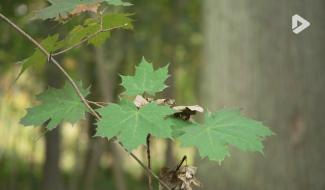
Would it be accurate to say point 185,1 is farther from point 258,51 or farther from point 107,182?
point 258,51

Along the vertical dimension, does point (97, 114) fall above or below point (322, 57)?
below

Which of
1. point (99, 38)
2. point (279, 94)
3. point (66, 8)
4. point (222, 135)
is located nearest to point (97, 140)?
point (279, 94)

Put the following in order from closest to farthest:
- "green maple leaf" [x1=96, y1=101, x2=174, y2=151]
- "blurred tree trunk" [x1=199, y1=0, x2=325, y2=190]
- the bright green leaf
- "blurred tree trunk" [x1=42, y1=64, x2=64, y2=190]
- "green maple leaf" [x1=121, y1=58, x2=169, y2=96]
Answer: "green maple leaf" [x1=96, y1=101, x2=174, y2=151]
"green maple leaf" [x1=121, y1=58, x2=169, y2=96]
the bright green leaf
"blurred tree trunk" [x1=199, y1=0, x2=325, y2=190]
"blurred tree trunk" [x1=42, y1=64, x2=64, y2=190]

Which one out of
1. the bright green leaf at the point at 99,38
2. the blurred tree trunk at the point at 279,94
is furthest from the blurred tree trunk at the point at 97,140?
the bright green leaf at the point at 99,38

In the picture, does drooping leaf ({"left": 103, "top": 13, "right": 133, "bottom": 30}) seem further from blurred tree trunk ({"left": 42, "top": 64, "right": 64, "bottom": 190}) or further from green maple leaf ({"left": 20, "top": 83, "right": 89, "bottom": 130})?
blurred tree trunk ({"left": 42, "top": 64, "right": 64, "bottom": 190})

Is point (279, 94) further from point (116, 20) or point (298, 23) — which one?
point (116, 20)

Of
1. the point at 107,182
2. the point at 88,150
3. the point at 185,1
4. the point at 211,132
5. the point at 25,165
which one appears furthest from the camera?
the point at 25,165

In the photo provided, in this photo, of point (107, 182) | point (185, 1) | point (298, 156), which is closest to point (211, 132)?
point (298, 156)

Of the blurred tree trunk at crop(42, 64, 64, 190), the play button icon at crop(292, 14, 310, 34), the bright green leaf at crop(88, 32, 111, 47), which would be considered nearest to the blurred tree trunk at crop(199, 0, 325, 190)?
the play button icon at crop(292, 14, 310, 34)
